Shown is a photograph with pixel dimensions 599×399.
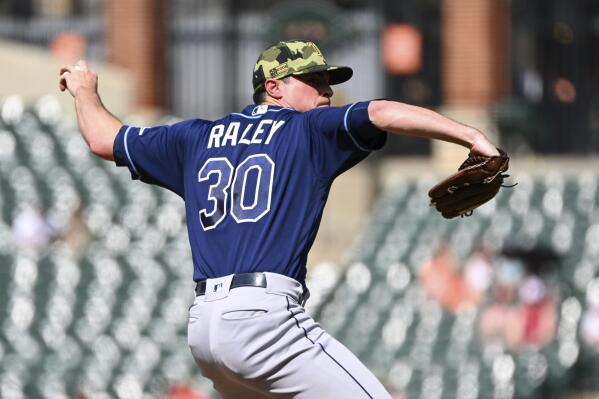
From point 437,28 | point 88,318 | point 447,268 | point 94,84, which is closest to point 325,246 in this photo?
point 447,268

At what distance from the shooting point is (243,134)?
4.33m

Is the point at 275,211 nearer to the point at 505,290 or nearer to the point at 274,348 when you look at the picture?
the point at 274,348

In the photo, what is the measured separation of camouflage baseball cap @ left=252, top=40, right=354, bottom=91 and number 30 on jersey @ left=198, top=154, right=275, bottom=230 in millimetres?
321

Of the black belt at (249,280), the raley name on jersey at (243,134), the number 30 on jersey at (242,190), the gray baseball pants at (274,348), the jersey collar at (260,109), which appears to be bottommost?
the gray baseball pants at (274,348)

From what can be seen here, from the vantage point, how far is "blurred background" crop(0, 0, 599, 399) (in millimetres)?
11695

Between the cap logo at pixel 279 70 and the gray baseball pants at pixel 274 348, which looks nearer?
the gray baseball pants at pixel 274 348

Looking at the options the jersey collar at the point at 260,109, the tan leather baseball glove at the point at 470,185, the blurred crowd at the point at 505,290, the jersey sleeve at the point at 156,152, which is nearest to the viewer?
the tan leather baseball glove at the point at 470,185

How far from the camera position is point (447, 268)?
1274 centimetres

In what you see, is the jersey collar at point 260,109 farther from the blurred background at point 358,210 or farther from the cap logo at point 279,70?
the blurred background at point 358,210

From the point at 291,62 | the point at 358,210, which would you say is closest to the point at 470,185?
the point at 291,62

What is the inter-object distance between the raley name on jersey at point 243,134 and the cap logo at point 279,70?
166 millimetres

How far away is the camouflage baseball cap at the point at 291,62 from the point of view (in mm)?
4375

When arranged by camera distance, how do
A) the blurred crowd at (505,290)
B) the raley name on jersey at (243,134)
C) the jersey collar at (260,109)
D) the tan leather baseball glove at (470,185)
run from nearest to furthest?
the tan leather baseball glove at (470,185) < the raley name on jersey at (243,134) < the jersey collar at (260,109) < the blurred crowd at (505,290)

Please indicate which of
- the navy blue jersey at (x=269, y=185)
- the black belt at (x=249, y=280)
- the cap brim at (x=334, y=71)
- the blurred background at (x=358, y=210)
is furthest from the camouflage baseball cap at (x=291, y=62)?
the blurred background at (x=358, y=210)
